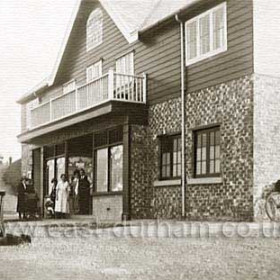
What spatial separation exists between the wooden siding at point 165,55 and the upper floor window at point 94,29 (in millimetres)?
241

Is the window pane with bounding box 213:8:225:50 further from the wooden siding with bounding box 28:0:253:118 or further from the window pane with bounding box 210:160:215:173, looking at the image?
the window pane with bounding box 210:160:215:173

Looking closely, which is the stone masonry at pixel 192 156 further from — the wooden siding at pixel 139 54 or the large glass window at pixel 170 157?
the wooden siding at pixel 139 54

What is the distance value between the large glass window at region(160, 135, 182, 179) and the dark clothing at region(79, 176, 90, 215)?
15.0ft

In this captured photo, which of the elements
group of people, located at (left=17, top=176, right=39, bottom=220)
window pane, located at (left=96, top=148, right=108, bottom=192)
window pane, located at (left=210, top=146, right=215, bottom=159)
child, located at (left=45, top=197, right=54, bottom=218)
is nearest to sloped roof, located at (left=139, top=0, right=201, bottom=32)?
window pane, located at (left=210, top=146, right=215, bottom=159)

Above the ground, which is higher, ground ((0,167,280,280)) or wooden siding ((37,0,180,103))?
wooden siding ((37,0,180,103))

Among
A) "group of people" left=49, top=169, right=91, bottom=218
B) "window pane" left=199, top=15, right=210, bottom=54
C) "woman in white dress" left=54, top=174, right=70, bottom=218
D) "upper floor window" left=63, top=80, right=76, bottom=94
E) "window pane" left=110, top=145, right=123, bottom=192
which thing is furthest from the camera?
"upper floor window" left=63, top=80, right=76, bottom=94

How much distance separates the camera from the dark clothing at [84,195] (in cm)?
2106

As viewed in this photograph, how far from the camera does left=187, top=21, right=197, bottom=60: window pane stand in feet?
52.3

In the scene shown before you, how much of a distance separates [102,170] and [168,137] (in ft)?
11.6

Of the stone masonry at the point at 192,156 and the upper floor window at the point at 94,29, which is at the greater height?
the upper floor window at the point at 94,29

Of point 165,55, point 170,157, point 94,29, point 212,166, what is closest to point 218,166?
point 212,166

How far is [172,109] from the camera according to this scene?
16.8 m

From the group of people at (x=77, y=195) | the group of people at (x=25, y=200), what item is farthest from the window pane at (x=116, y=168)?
the group of people at (x=25, y=200)

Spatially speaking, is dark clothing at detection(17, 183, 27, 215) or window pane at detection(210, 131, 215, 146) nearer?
window pane at detection(210, 131, 215, 146)
